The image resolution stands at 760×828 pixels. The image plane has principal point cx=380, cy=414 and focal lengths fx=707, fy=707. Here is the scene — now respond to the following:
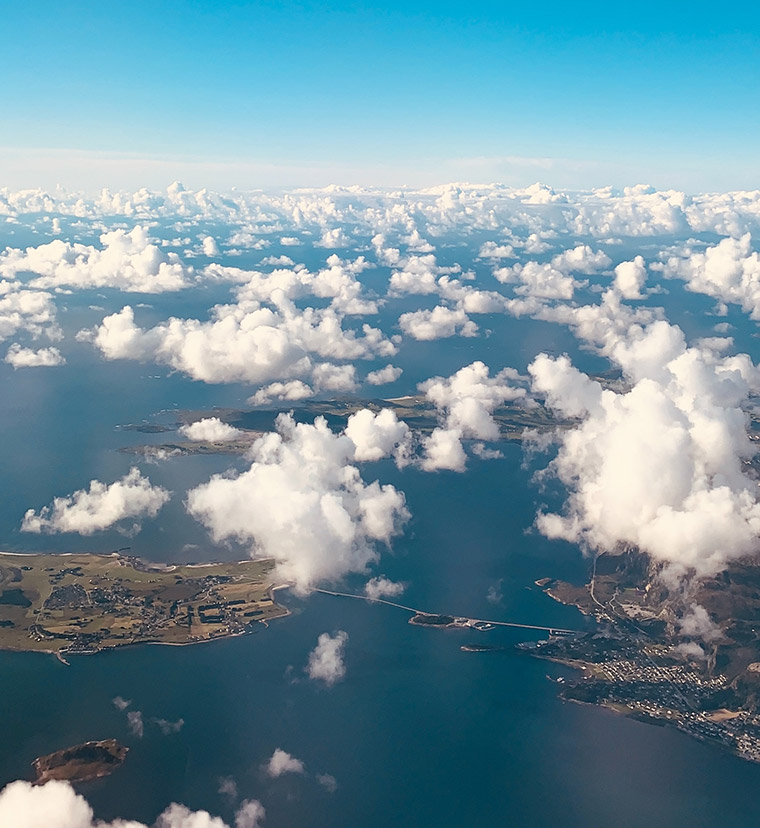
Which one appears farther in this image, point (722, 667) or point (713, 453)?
point (713, 453)

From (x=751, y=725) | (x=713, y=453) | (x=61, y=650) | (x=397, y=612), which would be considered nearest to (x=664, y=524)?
(x=713, y=453)

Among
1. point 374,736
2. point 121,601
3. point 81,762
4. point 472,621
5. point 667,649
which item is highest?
point 121,601

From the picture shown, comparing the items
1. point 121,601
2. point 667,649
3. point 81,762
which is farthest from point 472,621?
point 81,762

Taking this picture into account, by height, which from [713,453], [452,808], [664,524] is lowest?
[452,808]

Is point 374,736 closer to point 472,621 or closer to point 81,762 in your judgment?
point 472,621

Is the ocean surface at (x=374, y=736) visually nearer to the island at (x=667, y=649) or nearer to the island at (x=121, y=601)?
the island at (x=121, y=601)

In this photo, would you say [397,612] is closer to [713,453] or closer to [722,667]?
[722,667]

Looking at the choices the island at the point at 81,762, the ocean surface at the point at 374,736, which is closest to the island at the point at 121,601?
the ocean surface at the point at 374,736

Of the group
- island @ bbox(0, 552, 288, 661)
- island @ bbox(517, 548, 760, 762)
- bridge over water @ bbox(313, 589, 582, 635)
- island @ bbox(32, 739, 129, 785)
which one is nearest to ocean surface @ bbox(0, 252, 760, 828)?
island @ bbox(32, 739, 129, 785)
